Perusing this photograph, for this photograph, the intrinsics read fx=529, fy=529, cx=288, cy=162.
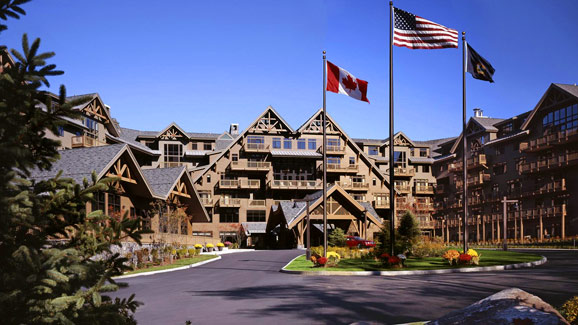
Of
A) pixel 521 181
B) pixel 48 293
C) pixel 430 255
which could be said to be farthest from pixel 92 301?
pixel 521 181

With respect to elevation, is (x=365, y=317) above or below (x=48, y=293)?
below

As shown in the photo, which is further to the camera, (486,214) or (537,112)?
(486,214)

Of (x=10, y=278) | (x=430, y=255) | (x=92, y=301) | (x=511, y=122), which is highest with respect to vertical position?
(x=511, y=122)

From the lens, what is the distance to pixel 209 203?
239 feet

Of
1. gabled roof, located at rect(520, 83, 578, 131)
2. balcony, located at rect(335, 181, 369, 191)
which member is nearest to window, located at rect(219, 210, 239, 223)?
balcony, located at rect(335, 181, 369, 191)

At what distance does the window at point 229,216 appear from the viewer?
7506cm

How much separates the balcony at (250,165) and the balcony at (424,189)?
27.4 m

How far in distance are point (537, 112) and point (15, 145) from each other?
7086cm

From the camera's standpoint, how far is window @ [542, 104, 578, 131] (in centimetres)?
6038

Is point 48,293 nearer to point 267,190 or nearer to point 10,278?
point 10,278

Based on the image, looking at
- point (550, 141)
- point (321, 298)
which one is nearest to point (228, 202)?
point (550, 141)

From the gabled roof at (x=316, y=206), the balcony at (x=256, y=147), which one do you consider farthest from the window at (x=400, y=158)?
the gabled roof at (x=316, y=206)

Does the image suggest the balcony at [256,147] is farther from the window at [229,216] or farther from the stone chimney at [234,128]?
the stone chimney at [234,128]

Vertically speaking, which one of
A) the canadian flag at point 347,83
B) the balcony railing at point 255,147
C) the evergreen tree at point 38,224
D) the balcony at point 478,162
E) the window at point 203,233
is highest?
the balcony railing at point 255,147
